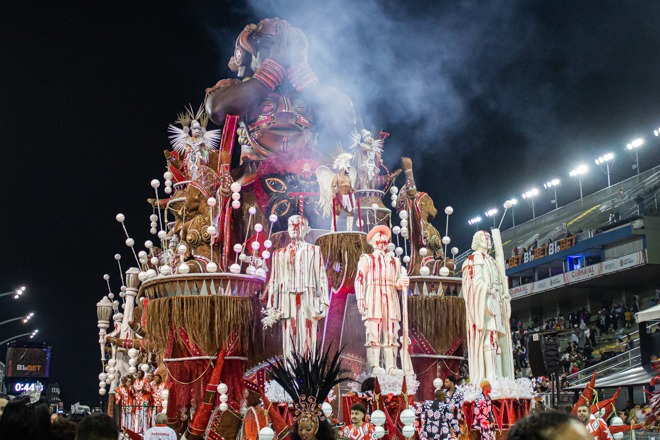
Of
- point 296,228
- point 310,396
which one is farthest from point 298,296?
point 310,396

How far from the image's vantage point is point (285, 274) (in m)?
13.2

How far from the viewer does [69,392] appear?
37625 millimetres

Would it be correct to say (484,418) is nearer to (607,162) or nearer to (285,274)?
(285,274)

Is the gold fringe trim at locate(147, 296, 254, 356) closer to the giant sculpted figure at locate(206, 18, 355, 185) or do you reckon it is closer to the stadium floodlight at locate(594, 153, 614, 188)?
the giant sculpted figure at locate(206, 18, 355, 185)

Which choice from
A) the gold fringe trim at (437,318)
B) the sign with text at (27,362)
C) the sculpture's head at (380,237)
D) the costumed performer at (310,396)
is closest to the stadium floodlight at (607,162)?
the gold fringe trim at (437,318)

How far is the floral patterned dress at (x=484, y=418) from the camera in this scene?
10242 millimetres

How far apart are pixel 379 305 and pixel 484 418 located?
3046 mm

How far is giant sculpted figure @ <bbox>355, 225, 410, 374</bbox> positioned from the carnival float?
0.02 metres

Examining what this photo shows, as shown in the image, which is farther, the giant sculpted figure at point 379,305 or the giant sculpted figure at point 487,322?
the giant sculpted figure at point 379,305

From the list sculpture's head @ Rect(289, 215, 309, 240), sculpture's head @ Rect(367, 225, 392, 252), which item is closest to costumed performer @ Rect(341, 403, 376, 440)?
sculpture's head @ Rect(367, 225, 392, 252)

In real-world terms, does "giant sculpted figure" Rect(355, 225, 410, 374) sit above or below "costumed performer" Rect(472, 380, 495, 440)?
above

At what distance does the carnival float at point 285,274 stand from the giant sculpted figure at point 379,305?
0.02 metres

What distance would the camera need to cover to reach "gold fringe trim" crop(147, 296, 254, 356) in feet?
46.5

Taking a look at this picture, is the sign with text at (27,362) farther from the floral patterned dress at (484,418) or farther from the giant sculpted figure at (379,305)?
the floral patterned dress at (484,418)
